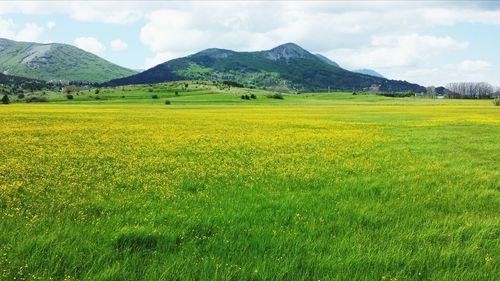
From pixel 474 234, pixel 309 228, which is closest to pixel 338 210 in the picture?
pixel 309 228

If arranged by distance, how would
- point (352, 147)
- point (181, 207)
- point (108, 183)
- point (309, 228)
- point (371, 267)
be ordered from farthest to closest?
point (352, 147)
point (108, 183)
point (181, 207)
point (309, 228)
point (371, 267)

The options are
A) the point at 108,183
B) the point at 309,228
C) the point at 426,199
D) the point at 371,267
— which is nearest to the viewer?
the point at 371,267

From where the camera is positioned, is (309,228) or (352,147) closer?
(309,228)

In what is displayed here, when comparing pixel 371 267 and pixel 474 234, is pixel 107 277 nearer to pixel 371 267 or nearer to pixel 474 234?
pixel 371 267

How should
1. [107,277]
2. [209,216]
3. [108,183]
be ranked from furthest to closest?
[108,183]
[209,216]
[107,277]

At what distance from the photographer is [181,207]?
10.4 meters

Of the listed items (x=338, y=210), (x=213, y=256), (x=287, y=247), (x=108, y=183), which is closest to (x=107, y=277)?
(x=213, y=256)

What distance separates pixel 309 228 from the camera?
28.9ft

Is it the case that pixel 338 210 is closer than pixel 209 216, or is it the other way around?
pixel 209 216

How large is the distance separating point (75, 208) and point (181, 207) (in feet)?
8.01

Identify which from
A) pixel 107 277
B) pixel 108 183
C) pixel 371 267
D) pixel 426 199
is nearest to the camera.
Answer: pixel 107 277

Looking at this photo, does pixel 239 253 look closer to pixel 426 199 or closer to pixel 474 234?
pixel 474 234

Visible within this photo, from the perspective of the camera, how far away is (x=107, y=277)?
6.35 m

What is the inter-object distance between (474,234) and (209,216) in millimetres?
5652
